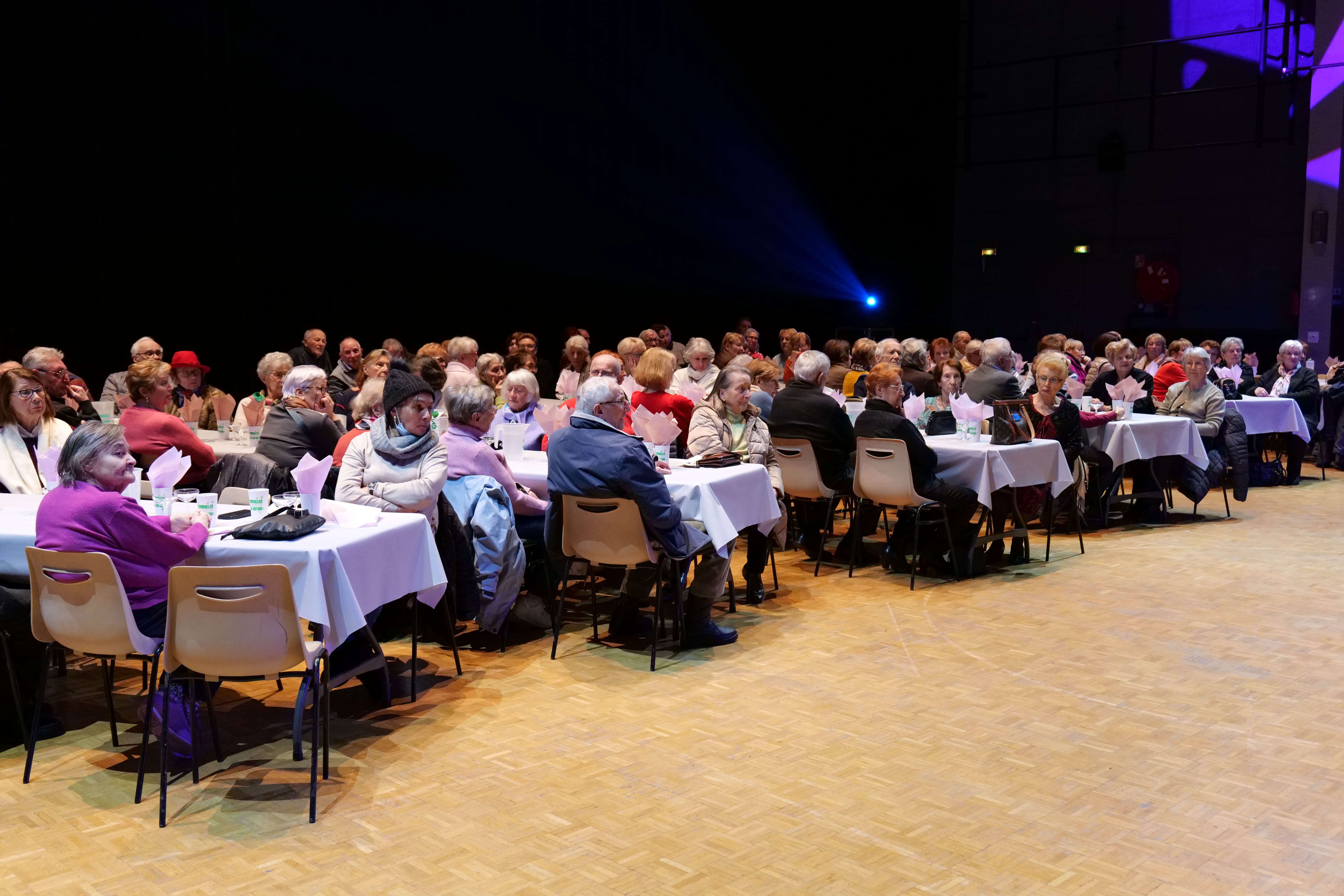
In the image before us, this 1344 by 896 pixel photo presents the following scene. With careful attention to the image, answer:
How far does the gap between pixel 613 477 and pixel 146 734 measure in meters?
2.02

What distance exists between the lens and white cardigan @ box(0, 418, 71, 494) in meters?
4.91

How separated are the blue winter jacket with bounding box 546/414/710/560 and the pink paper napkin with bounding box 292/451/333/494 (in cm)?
122

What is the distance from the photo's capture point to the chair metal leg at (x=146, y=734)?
12.0 feet

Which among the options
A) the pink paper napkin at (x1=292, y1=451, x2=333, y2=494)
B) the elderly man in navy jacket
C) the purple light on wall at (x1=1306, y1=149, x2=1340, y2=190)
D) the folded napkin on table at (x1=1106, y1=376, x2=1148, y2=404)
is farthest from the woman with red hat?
the purple light on wall at (x1=1306, y1=149, x2=1340, y2=190)

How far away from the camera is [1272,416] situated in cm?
996

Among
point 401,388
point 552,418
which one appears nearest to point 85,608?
point 401,388

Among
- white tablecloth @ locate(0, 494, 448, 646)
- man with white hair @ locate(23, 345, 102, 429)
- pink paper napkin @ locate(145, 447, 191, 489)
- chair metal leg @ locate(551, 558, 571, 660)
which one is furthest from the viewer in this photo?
man with white hair @ locate(23, 345, 102, 429)

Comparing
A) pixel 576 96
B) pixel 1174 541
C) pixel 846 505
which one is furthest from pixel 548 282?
pixel 1174 541

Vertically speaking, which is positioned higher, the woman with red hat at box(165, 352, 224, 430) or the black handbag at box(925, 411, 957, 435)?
the woman with red hat at box(165, 352, 224, 430)

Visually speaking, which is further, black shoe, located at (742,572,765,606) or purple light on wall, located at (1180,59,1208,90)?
purple light on wall, located at (1180,59,1208,90)

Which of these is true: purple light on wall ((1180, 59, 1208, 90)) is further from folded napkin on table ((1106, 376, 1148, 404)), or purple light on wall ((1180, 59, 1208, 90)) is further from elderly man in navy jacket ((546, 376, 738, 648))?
elderly man in navy jacket ((546, 376, 738, 648))

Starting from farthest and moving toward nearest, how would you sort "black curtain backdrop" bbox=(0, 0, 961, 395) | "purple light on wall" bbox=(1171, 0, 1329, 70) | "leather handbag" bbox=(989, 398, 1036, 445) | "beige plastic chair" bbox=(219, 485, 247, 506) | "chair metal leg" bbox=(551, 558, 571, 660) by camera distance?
1. "purple light on wall" bbox=(1171, 0, 1329, 70)
2. "black curtain backdrop" bbox=(0, 0, 961, 395)
3. "leather handbag" bbox=(989, 398, 1036, 445)
4. "chair metal leg" bbox=(551, 558, 571, 660)
5. "beige plastic chair" bbox=(219, 485, 247, 506)

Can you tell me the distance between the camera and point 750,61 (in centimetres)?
1351

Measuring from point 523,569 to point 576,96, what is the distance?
744 cm
